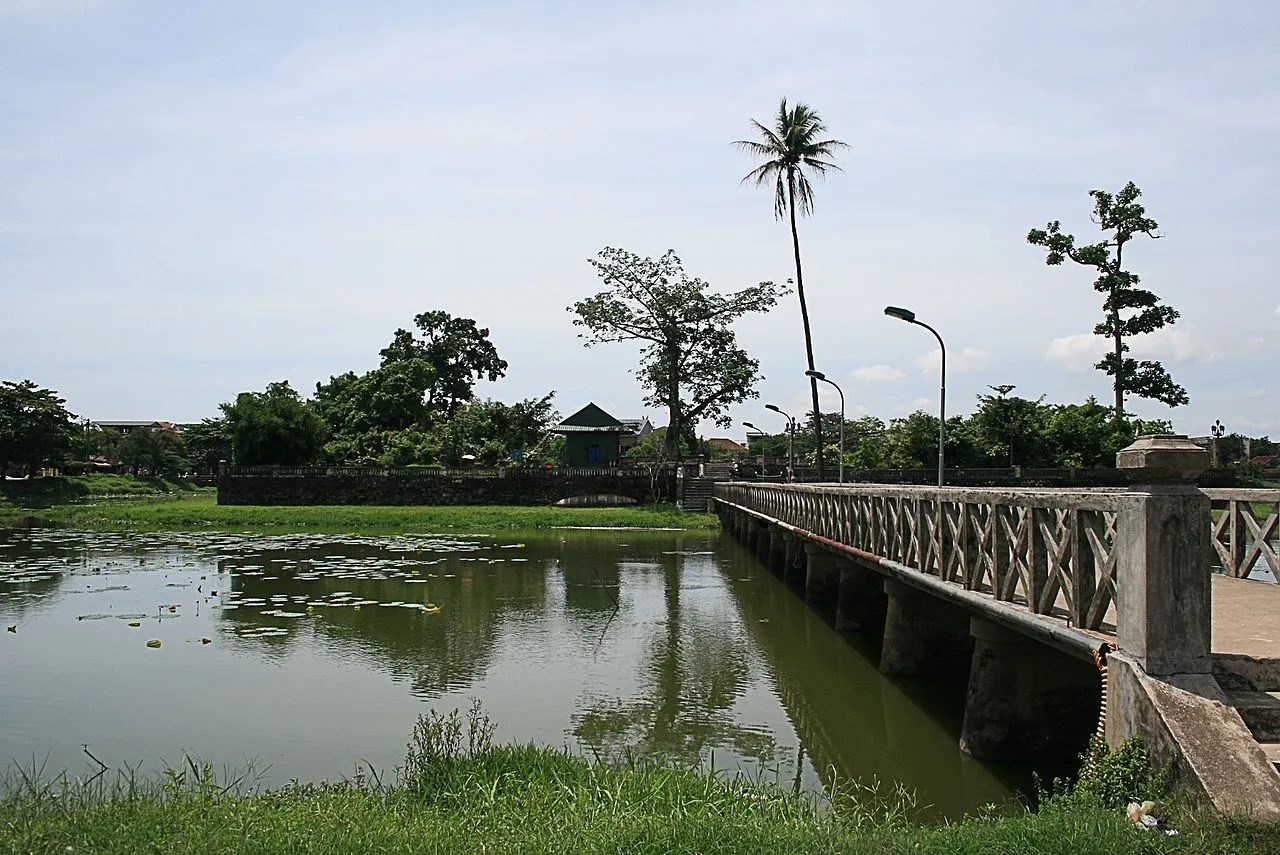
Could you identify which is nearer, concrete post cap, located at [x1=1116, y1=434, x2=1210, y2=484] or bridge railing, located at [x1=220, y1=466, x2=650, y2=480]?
concrete post cap, located at [x1=1116, y1=434, x2=1210, y2=484]

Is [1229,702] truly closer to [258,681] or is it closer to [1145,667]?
[1145,667]

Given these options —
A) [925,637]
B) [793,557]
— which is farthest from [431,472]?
[925,637]

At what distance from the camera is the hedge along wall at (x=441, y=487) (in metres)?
53.8

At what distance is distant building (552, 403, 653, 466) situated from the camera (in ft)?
204

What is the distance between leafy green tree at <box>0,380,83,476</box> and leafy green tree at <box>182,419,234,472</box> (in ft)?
74.5

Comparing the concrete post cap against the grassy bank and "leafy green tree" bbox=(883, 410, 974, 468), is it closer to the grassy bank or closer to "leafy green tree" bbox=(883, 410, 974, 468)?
the grassy bank

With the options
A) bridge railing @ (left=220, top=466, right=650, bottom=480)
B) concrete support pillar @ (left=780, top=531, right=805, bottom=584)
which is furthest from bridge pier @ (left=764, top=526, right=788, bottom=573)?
bridge railing @ (left=220, top=466, right=650, bottom=480)

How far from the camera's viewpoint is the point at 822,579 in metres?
21.5

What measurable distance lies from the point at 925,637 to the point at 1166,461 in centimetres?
805

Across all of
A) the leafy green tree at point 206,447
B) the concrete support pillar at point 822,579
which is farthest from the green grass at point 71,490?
the concrete support pillar at point 822,579

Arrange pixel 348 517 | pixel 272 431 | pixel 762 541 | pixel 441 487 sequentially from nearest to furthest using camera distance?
pixel 762 541 < pixel 348 517 < pixel 441 487 < pixel 272 431

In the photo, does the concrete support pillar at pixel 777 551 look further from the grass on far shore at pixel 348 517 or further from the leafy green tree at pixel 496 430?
the leafy green tree at pixel 496 430

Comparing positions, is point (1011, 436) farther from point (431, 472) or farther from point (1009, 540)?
point (1009, 540)

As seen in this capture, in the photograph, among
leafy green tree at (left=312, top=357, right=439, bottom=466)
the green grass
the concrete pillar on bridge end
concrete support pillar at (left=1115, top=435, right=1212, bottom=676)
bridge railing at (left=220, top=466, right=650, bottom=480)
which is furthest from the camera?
leafy green tree at (left=312, top=357, right=439, bottom=466)
